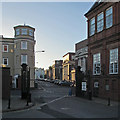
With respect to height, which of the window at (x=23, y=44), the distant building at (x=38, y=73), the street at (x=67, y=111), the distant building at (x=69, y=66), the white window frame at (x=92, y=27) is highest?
the white window frame at (x=92, y=27)

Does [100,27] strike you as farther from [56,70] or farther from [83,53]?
[56,70]

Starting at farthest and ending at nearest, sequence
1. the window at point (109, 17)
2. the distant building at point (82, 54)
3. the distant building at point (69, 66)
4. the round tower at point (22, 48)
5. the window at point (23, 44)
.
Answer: the distant building at point (69, 66)
the distant building at point (82, 54)
the window at point (23, 44)
the round tower at point (22, 48)
the window at point (109, 17)

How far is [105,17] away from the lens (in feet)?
77.7

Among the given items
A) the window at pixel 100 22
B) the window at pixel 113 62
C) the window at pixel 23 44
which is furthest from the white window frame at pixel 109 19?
the window at pixel 23 44

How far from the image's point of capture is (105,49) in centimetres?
2342

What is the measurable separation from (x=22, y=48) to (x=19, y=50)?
0.79 meters

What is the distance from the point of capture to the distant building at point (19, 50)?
1629 inches

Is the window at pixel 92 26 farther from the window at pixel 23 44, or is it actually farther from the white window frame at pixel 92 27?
the window at pixel 23 44

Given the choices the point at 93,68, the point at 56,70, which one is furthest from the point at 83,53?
the point at 56,70

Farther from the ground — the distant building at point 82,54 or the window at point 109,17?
the window at point 109,17

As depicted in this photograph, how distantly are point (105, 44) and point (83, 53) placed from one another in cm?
2099

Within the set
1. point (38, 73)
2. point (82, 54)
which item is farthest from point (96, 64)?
point (38, 73)

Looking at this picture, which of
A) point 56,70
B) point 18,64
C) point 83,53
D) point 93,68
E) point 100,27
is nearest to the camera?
point 100,27

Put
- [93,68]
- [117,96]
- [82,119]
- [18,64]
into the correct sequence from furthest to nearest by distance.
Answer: [18,64] → [93,68] → [117,96] → [82,119]
